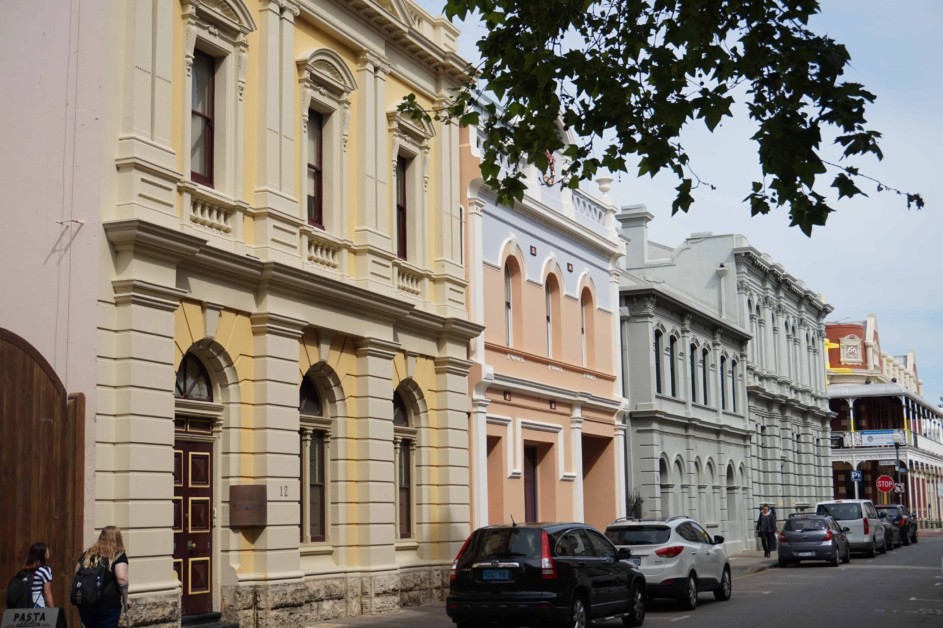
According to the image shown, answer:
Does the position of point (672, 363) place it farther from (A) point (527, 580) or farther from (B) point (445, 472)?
(A) point (527, 580)

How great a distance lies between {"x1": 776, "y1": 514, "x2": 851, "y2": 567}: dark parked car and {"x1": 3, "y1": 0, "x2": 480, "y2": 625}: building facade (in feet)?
50.0

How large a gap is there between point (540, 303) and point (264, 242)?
12084 millimetres

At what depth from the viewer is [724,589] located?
82.4 feet

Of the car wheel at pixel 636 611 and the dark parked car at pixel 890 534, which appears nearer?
the car wheel at pixel 636 611

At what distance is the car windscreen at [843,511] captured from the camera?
41.8 m

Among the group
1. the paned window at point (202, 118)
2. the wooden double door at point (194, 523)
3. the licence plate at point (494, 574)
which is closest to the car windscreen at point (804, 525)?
the licence plate at point (494, 574)

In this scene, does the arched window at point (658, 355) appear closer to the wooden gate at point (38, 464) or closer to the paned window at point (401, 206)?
the paned window at point (401, 206)

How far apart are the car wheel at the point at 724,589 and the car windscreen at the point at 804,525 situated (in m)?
12.4

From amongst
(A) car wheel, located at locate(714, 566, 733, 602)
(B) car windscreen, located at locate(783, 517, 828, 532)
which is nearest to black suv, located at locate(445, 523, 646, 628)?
(A) car wheel, located at locate(714, 566, 733, 602)

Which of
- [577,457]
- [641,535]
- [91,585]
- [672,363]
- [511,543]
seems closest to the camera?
[91,585]

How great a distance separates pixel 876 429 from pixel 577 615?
72.2 metres

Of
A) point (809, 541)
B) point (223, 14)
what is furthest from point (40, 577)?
point (809, 541)

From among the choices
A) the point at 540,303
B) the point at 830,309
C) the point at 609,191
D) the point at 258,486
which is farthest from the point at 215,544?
the point at 830,309

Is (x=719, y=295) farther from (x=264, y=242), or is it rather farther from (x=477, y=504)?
(x=264, y=242)
